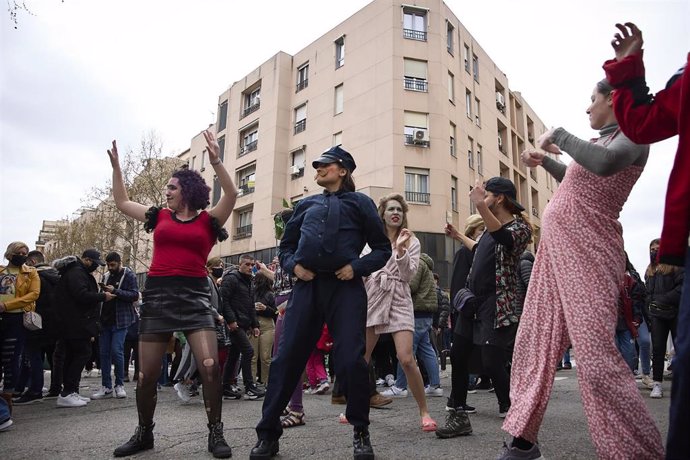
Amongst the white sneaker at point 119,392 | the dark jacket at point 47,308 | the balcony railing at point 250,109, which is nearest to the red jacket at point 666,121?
the dark jacket at point 47,308

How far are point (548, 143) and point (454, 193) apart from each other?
25126mm

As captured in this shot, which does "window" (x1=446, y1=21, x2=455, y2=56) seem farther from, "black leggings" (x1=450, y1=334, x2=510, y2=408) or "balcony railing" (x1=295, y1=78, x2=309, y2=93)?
"black leggings" (x1=450, y1=334, x2=510, y2=408)

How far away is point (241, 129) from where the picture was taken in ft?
116

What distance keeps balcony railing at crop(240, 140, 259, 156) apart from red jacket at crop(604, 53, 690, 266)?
32.3 metres

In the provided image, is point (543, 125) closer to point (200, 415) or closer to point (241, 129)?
point (241, 129)

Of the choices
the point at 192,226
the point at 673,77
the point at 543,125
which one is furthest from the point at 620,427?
the point at 543,125

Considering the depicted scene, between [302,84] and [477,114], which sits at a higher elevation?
[302,84]

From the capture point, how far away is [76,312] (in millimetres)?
6949

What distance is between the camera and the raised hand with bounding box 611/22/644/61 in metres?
2.13

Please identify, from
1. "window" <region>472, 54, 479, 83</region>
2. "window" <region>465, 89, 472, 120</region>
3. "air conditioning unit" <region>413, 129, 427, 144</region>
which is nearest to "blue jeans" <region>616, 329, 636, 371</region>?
"air conditioning unit" <region>413, 129, 427, 144</region>

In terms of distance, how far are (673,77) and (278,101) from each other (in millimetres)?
31386

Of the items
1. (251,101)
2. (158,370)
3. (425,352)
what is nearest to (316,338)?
(158,370)

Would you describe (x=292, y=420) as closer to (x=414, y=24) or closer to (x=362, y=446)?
(x=362, y=446)

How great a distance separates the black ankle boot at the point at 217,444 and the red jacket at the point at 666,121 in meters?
2.86
